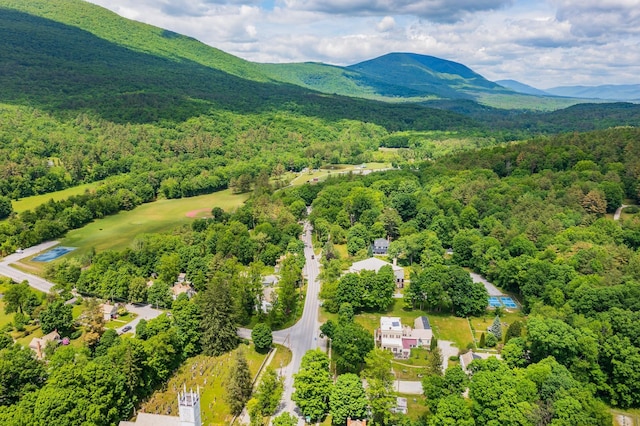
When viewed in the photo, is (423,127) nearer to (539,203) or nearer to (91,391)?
(539,203)

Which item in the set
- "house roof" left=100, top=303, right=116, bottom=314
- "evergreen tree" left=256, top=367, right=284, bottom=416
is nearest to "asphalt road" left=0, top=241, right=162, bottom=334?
"house roof" left=100, top=303, right=116, bottom=314

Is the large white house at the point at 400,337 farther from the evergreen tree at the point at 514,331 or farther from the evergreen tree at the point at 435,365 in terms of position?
the evergreen tree at the point at 514,331

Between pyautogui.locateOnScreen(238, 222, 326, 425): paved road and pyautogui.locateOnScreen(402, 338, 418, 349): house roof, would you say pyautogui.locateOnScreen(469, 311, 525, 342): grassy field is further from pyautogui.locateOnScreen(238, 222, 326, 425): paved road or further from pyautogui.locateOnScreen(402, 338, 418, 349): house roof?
pyautogui.locateOnScreen(238, 222, 326, 425): paved road

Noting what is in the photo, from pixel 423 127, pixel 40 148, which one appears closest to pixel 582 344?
pixel 40 148

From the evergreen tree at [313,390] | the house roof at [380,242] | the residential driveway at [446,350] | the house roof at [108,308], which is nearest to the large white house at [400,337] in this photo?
the residential driveway at [446,350]

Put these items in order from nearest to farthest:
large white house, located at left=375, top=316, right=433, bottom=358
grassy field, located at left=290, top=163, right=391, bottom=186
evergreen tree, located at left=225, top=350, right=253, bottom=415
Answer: evergreen tree, located at left=225, top=350, right=253, bottom=415
large white house, located at left=375, top=316, right=433, bottom=358
grassy field, located at left=290, top=163, right=391, bottom=186

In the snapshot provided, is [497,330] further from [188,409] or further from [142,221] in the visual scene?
[142,221]

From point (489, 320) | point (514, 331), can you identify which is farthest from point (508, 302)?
point (514, 331)
